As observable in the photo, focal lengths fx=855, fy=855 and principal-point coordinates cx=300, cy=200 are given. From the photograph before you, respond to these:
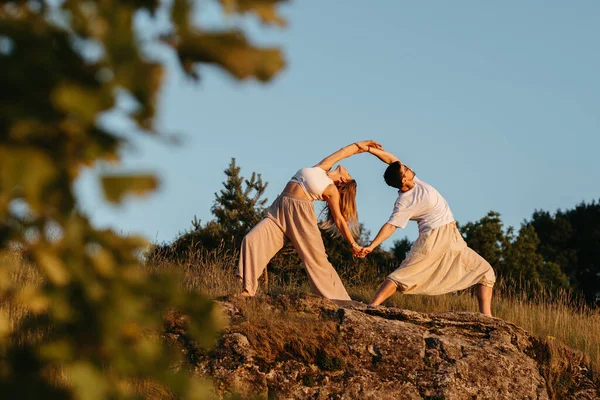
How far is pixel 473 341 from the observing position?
9000 millimetres

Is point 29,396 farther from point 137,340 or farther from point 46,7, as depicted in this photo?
point 46,7

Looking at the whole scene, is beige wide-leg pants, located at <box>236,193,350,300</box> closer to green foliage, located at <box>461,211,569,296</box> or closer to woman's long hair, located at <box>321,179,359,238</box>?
woman's long hair, located at <box>321,179,359,238</box>

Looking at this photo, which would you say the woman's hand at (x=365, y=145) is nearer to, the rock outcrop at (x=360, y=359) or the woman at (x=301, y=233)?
the woman at (x=301, y=233)

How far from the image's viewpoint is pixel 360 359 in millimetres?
8219

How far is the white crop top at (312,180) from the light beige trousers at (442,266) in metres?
1.54

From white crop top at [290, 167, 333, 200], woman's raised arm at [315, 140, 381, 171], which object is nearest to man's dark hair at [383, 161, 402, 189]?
woman's raised arm at [315, 140, 381, 171]

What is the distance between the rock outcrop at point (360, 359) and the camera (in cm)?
786

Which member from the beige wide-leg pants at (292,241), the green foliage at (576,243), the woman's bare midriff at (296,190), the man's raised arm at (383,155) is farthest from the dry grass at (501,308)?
the green foliage at (576,243)

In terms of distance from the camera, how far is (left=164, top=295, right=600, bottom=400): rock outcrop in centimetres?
786

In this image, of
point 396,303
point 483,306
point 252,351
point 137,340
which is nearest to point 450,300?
point 396,303

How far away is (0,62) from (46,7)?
287 mm

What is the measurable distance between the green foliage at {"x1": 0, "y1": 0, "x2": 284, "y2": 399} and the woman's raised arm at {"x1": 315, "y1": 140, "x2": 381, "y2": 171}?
946 centimetres

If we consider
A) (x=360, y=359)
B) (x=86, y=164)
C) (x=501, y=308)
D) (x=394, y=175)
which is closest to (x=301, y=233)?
(x=394, y=175)

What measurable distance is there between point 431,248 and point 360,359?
11.3ft
